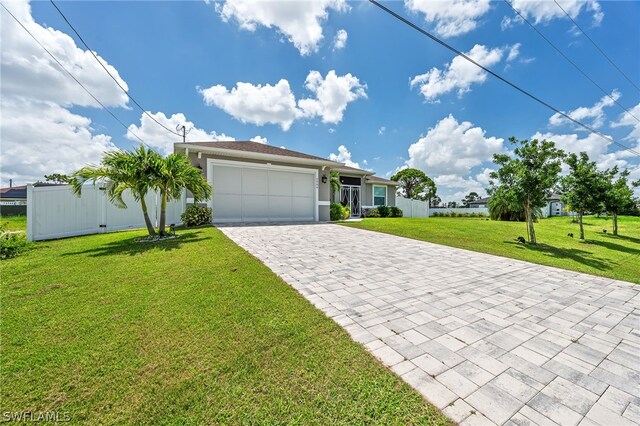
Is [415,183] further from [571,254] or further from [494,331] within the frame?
[494,331]

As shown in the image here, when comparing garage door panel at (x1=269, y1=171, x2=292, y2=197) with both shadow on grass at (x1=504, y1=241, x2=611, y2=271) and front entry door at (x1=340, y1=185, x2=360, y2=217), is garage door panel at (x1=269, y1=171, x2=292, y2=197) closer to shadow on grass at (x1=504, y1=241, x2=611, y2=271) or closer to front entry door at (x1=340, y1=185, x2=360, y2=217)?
front entry door at (x1=340, y1=185, x2=360, y2=217)

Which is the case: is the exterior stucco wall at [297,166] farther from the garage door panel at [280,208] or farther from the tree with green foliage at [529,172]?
the tree with green foliage at [529,172]

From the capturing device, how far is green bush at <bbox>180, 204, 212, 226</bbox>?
1009 cm

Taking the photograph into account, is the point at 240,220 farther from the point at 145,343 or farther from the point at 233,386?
the point at 233,386

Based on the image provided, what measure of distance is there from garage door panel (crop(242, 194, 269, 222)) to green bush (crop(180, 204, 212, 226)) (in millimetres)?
2036

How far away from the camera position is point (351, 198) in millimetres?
19938

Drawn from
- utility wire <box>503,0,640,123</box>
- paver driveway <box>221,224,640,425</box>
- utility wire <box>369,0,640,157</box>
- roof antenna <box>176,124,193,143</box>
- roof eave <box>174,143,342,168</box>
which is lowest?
paver driveway <box>221,224,640,425</box>

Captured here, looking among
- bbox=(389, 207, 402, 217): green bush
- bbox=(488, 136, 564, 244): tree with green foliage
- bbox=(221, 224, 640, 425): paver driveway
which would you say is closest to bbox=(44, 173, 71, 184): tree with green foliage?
bbox=(221, 224, 640, 425): paver driveway

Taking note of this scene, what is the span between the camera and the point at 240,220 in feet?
39.8

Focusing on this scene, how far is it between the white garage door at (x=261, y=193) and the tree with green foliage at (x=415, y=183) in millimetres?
23099

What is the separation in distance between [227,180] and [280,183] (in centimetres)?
268

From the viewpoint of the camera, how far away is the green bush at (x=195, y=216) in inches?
397

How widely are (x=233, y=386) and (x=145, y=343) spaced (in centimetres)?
112

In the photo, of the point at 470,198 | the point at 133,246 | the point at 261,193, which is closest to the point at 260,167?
the point at 261,193
